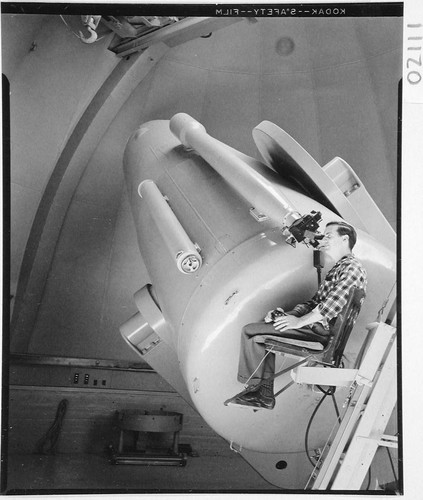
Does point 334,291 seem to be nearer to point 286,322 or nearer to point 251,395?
point 286,322

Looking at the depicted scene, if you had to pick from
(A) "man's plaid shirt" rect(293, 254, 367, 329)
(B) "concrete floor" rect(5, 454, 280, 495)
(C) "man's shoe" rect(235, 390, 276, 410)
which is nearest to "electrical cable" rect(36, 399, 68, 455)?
(B) "concrete floor" rect(5, 454, 280, 495)

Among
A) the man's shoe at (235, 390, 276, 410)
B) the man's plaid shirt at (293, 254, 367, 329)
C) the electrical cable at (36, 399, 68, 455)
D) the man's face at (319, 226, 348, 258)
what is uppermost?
the man's face at (319, 226, 348, 258)

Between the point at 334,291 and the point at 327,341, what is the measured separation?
0.21m

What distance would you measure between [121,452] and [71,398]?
370 millimetres

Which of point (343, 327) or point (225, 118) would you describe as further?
point (225, 118)

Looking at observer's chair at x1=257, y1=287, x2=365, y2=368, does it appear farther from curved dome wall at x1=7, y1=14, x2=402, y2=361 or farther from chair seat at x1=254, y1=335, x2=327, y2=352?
curved dome wall at x1=7, y1=14, x2=402, y2=361

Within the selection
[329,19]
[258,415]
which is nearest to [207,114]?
[329,19]

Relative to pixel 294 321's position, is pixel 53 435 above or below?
below

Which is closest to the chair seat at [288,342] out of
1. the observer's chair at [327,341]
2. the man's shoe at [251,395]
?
the observer's chair at [327,341]

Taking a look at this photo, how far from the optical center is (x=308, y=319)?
80.5 inches

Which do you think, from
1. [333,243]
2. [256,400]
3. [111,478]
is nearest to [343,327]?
[333,243]

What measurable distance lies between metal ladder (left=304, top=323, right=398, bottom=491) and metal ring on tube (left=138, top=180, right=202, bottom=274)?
798 millimetres

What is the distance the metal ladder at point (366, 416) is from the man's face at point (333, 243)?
367 millimetres

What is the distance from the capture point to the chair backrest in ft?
6.93
